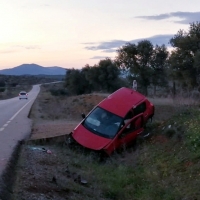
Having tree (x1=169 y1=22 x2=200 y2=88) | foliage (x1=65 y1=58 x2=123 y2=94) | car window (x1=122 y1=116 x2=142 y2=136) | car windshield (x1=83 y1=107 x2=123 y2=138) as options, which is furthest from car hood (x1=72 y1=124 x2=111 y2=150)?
foliage (x1=65 y1=58 x2=123 y2=94)

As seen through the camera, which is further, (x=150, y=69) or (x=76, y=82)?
(x=76, y=82)

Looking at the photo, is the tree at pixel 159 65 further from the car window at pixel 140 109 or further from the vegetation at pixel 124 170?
the vegetation at pixel 124 170

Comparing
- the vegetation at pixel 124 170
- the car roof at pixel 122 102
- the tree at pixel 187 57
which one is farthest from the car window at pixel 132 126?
the tree at pixel 187 57

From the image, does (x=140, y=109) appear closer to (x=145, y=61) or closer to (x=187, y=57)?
(x=187, y=57)

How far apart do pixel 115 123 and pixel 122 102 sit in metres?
1.45

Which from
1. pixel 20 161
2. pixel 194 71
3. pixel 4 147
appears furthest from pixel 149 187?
pixel 194 71

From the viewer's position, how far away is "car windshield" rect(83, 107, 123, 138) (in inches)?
603

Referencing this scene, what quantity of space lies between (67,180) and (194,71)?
33.7 meters

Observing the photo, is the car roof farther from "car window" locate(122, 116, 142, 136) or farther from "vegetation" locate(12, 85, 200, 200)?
"vegetation" locate(12, 85, 200, 200)

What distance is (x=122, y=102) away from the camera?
17.0 metres

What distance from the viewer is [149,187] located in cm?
1056

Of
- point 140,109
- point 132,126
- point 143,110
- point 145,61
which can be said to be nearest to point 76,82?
point 145,61

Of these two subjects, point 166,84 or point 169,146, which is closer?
point 169,146

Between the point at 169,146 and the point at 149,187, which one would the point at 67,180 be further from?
the point at 169,146
